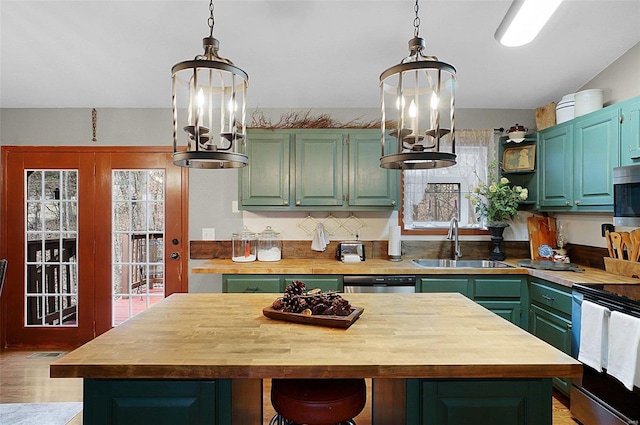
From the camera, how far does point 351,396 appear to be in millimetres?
1482

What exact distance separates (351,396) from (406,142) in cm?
102

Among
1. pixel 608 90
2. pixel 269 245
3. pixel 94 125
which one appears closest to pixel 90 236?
pixel 94 125

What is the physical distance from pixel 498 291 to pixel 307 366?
2431 mm

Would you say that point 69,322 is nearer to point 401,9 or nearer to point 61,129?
point 61,129

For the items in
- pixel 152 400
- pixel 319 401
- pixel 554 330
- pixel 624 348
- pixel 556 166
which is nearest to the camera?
pixel 152 400

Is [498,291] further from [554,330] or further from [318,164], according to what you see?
[318,164]

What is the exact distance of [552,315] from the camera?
9.16ft

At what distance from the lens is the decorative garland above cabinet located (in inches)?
136

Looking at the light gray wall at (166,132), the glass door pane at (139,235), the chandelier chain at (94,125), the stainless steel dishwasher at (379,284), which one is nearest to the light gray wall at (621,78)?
the light gray wall at (166,132)

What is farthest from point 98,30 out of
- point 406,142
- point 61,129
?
point 406,142

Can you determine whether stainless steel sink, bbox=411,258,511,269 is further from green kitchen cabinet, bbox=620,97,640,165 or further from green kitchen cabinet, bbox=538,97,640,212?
green kitchen cabinet, bbox=620,97,640,165

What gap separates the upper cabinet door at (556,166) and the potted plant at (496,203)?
19 centimetres

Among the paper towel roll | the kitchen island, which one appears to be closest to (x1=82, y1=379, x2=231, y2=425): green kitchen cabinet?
the kitchen island

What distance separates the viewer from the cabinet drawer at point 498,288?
10.2 ft
